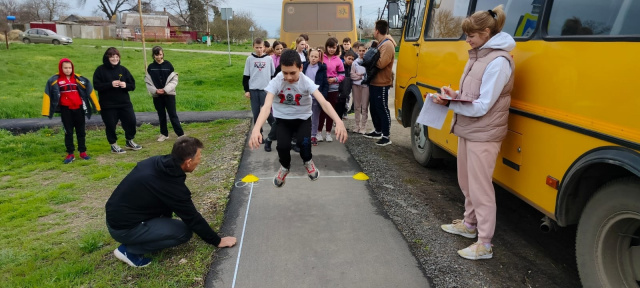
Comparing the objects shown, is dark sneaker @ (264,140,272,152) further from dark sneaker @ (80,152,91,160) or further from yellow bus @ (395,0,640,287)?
yellow bus @ (395,0,640,287)

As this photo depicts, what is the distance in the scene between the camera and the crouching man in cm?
338

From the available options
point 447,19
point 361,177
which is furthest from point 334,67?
point 447,19

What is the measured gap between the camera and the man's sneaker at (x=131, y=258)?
138 inches

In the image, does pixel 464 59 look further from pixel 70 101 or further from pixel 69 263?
pixel 70 101

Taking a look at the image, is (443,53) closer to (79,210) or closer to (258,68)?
(258,68)

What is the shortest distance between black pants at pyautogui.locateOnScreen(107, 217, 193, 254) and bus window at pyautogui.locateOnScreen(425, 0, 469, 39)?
3.48m

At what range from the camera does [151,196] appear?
11.3ft

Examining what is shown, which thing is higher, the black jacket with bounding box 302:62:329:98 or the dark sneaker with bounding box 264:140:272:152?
the black jacket with bounding box 302:62:329:98

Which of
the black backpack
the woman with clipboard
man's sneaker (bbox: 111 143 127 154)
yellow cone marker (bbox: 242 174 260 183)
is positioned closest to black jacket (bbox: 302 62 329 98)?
the black backpack

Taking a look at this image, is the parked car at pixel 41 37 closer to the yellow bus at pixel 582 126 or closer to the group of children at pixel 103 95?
the group of children at pixel 103 95

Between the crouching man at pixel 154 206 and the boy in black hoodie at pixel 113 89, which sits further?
the boy in black hoodie at pixel 113 89

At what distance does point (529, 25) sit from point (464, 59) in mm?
922

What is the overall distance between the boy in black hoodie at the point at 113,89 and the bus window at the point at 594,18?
6.42 m

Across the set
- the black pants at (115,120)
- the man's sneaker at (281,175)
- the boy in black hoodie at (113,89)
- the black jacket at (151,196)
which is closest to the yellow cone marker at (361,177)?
the man's sneaker at (281,175)
